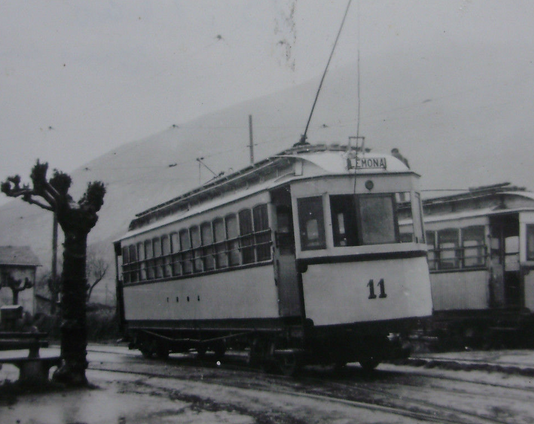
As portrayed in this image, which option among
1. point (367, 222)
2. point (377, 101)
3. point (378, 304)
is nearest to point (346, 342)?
point (378, 304)

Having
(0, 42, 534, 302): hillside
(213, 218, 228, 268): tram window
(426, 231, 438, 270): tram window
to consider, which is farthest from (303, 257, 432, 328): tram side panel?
(0, 42, 534, 302): hillside

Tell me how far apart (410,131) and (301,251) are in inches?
4111

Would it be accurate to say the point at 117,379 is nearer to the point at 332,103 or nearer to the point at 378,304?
the point at 378,304

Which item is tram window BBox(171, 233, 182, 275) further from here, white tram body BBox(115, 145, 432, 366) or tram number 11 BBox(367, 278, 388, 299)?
tram number 11 BBox(367, 278, 388, 299)

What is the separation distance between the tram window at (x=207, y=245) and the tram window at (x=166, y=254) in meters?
2.36

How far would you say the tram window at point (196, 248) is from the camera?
16.0 metres

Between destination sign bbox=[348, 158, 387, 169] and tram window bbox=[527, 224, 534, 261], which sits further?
tram window bbox=[527, 224, 534, 261]

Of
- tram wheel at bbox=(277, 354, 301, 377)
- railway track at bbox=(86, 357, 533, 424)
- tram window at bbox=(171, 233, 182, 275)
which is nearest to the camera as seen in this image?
railway track at bbox=(86, 357, 533, 424)

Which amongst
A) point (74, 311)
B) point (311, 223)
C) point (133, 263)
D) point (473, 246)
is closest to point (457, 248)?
point (473, 246)

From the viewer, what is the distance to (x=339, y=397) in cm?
Result: 1004

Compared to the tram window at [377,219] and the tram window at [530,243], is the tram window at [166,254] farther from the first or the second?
the tram window at [530,243]

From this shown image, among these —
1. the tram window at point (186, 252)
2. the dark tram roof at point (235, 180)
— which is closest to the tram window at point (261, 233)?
the dark tram roof at point (235, 180)

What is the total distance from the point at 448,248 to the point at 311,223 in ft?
23.3

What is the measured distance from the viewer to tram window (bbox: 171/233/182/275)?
1727cm
